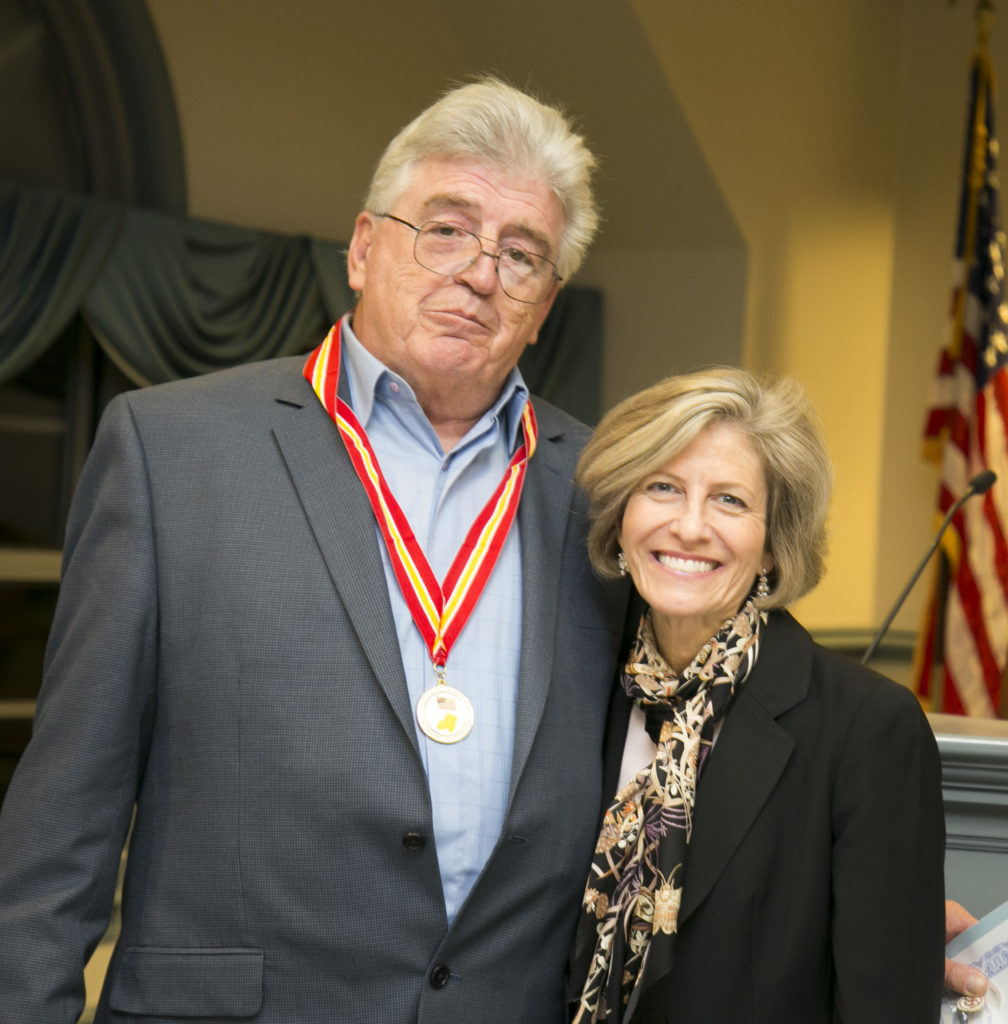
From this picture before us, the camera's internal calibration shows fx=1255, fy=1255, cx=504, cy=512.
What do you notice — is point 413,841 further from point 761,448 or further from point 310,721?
point 761,448

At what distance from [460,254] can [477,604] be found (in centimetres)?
55

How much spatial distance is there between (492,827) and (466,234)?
89 centimetres

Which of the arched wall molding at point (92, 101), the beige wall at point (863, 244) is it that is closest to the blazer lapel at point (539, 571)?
the arched wall molding at point (92, 101)

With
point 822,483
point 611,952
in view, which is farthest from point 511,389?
point 611,952

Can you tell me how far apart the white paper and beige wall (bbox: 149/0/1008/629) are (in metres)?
3.16

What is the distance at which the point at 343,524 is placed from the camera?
1744 mm

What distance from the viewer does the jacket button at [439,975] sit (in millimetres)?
1645

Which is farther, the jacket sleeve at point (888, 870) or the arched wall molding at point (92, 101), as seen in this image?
the arched wall molding at point (92, 101)

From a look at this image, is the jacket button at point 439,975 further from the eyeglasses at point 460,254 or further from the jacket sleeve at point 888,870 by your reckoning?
the eyeglasses at point 460,254

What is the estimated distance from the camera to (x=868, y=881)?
1603 mm

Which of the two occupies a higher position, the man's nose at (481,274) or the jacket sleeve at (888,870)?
the man's nose at (481,274)

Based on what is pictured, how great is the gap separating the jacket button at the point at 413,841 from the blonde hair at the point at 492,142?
0.98 m

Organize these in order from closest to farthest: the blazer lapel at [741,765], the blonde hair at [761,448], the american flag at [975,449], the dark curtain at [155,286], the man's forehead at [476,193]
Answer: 1. the blazer lapel at [741,765]
2. the blonde hair at [761,448]
3. the man's forehead at [476,193]
4. the dark curtain at [155,286]
5. the american flag at [975,449]

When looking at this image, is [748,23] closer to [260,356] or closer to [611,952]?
[260,356]
